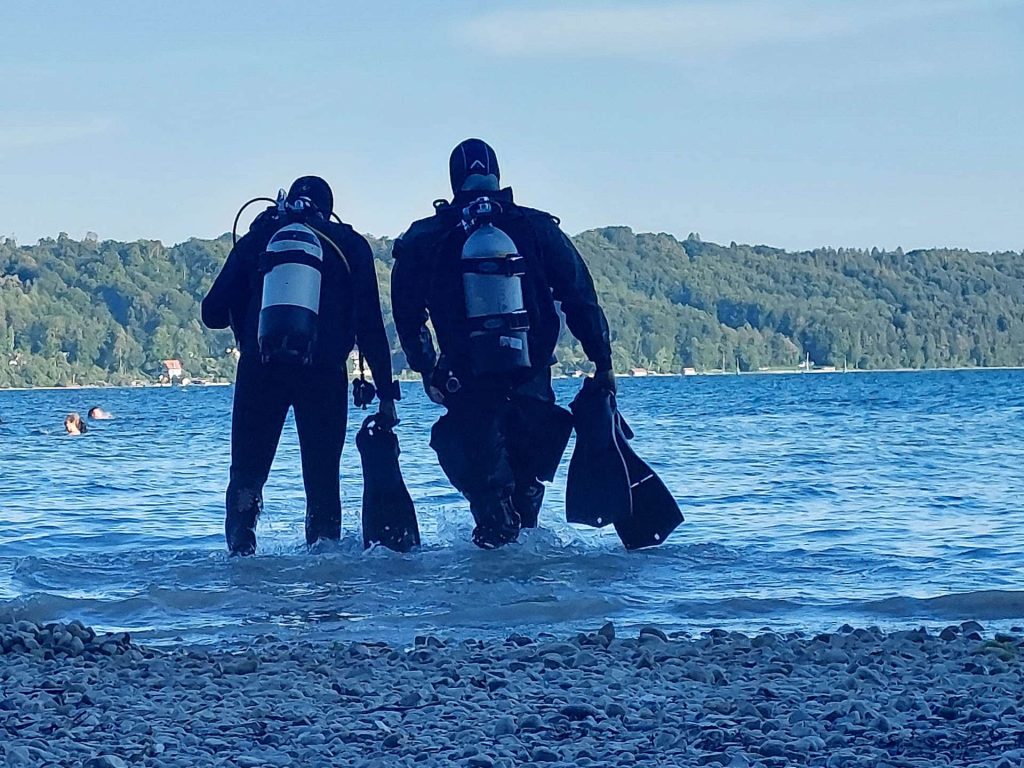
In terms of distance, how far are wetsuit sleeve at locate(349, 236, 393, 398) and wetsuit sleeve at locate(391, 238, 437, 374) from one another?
0.42 ft

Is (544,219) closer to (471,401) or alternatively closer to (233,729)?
(471,401)

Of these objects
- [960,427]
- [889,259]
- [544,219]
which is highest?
[889,259]

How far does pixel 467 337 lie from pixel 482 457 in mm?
668

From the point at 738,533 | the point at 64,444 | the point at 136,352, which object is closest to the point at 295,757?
the point at 738,533

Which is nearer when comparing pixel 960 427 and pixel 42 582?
pixel 42 582

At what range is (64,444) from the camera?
2752 centimetres

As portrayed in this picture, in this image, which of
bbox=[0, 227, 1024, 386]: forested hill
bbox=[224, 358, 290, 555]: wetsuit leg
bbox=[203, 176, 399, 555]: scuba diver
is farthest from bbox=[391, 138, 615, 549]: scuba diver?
bbox=[0, 227, 1024, 386]: forested hill

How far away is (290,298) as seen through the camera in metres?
7.72

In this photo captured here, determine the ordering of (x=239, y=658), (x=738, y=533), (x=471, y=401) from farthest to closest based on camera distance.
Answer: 1. (x=738, y=533)
2. (x=471, y=401)
3. (x=239, y=658)

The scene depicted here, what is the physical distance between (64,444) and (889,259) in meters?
91.7

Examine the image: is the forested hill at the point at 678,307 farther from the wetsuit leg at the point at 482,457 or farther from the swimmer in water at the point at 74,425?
the wetsuit leg at the point at 482,457

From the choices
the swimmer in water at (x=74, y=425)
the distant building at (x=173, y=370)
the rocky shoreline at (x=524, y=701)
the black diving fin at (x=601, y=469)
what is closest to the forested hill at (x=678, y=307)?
the distant building at (x=173, y=370)

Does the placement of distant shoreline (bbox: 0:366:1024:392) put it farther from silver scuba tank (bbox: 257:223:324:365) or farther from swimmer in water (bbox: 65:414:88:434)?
silver scuba tank (bbox: 257:223:324:365)

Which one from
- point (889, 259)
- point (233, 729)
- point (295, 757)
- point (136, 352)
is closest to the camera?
point (295, 757)
